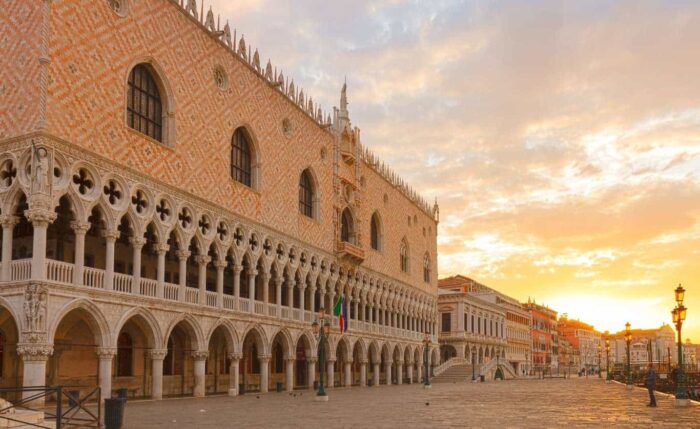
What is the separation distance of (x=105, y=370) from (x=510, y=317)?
73.7 metres

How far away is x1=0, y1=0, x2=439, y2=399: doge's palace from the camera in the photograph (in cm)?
2095

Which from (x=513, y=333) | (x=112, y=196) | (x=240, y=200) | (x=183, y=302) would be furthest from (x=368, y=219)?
(x=513, y=333)

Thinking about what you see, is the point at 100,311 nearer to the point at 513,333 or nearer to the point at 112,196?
the point at 112,196

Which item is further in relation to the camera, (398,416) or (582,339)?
(582,339)

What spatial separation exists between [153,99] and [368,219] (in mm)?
23169

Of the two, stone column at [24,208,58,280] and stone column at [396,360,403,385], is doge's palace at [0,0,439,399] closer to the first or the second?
stone column at [24,208,58,280]

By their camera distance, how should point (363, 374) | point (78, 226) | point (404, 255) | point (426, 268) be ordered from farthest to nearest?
point (426, 268) → point (404, 255) → point (363, 374) → point (78, 226)

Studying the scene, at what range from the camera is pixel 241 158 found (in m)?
32.3

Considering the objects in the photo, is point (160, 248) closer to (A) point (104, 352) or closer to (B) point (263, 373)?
(A) point (104, 352)

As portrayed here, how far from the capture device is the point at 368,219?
4778 centimetres

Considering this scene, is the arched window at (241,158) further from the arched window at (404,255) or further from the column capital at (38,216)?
the arched window at (404,255)

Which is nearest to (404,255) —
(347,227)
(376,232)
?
(376,232)

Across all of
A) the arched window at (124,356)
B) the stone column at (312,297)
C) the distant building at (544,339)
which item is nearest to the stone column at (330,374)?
the stone column at (312,297)

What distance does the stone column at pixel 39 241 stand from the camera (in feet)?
65.8
